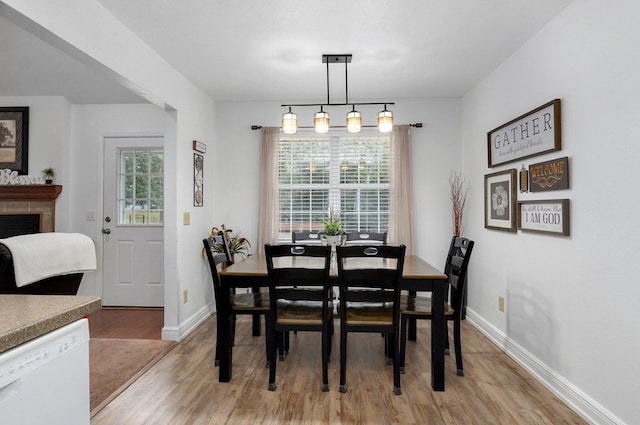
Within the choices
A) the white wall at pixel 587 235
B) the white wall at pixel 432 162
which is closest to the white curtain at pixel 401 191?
the white wall at pixel 432 162

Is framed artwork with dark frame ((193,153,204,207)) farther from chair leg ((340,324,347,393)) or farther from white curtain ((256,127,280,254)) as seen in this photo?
chair leg ((340,324,347,393))

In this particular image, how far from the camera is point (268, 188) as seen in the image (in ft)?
14.2

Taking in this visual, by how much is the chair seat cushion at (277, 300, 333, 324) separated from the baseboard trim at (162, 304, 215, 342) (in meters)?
1.32

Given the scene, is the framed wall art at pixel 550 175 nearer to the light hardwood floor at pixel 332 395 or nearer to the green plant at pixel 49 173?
the light hardwood floor at pixel 332 395

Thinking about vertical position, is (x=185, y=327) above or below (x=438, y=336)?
below

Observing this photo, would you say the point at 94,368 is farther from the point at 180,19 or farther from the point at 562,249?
the point at 562,249

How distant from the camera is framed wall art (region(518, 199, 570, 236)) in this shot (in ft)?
7.71

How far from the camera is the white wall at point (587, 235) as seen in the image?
186cm

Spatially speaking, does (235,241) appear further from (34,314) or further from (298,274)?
(34,314)

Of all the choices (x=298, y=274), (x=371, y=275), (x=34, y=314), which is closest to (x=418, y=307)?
(x=371, y=275)

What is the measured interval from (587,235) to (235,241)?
132 inches

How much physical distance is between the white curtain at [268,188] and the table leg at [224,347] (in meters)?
1.73

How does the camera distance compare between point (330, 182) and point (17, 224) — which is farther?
point (330, 182)

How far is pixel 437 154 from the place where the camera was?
14.2ft
